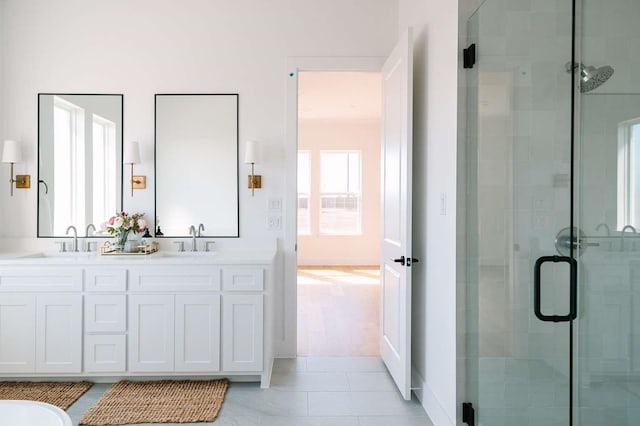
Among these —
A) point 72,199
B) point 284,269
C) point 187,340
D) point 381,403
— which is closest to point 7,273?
point 72,199

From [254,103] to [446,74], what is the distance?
5.45ft

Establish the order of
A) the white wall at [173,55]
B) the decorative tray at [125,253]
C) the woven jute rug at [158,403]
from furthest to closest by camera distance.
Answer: the white wall at [173,55] → the decorative tray at [125,253] → the woven jute rug at [158,403]

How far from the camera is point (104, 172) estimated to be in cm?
354

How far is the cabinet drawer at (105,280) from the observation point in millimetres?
3012

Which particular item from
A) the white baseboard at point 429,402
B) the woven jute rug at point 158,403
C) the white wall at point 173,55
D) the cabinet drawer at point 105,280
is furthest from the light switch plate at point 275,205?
the white baseboard at point 429,402

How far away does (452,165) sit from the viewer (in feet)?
7.63

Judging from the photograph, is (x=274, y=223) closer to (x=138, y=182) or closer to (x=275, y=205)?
(x=275, y=205)

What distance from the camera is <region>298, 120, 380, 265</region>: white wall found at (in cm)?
888

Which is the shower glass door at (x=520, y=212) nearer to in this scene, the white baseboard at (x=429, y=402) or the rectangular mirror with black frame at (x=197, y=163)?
the white baseboard at (x=429, y=402)

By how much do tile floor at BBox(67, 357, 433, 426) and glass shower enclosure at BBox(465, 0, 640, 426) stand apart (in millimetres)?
757

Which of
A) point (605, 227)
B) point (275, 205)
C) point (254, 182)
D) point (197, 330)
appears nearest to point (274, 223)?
point (275, 205)

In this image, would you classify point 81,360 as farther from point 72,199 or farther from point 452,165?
point 452,165

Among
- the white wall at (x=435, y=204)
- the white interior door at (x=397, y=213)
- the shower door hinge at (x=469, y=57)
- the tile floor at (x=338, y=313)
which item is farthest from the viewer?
the tile floor at (x=338, y=313)

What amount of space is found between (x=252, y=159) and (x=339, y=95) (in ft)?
12.3
